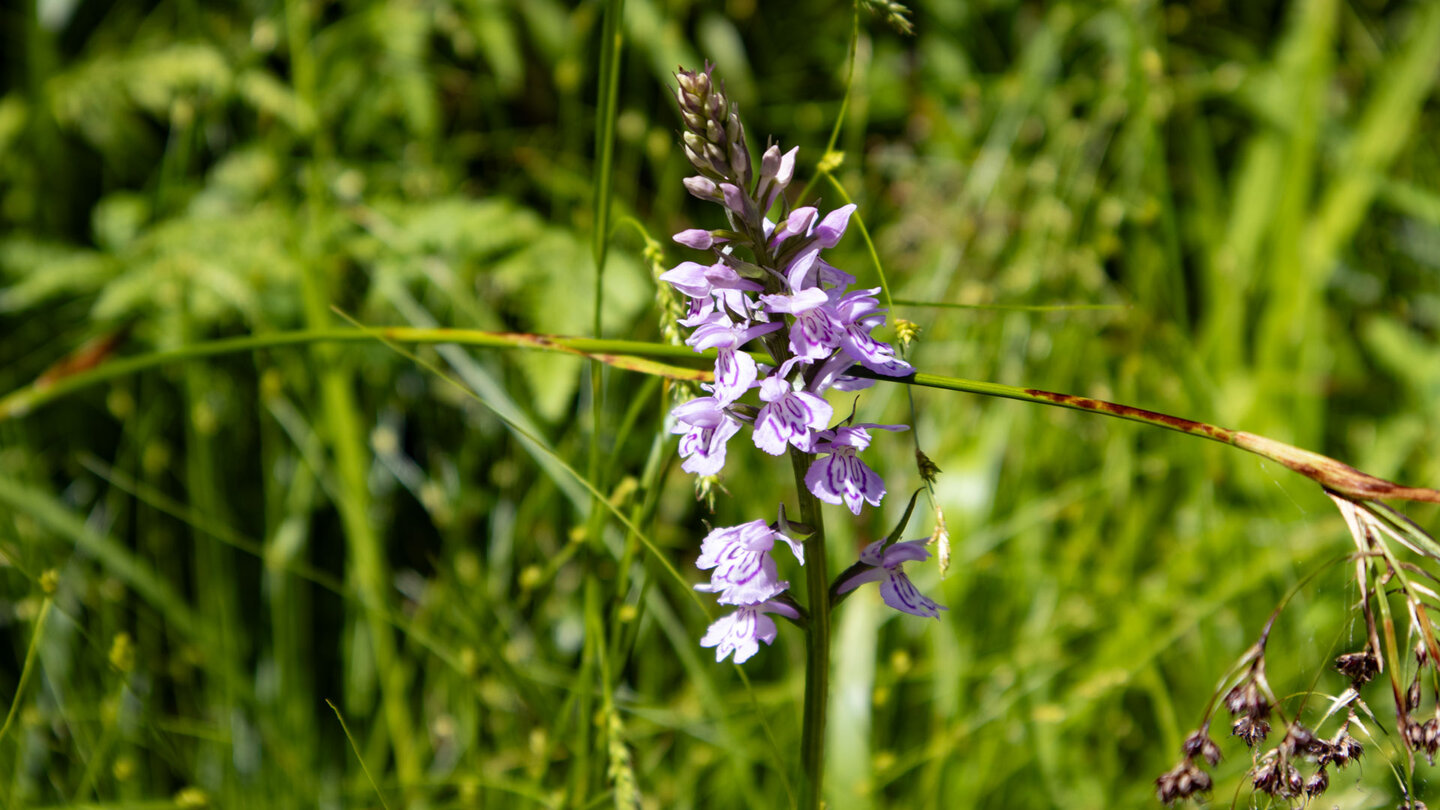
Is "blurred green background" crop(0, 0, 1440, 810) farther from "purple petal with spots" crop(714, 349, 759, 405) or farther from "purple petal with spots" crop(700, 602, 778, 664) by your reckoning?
"purple petal with spots" crop(714, 349, 759, 405)

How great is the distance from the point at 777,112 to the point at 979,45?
3.85 ft

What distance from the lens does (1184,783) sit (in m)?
1.24

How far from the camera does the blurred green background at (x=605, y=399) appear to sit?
2582mm

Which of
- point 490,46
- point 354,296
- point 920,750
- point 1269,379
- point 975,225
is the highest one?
point 490,46

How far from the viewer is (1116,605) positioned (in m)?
2.94

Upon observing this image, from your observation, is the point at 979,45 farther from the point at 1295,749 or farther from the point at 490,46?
the point at 1295,749

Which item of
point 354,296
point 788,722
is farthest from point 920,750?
point 354,296

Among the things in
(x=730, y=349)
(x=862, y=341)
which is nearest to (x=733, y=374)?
(x=730, y=349)

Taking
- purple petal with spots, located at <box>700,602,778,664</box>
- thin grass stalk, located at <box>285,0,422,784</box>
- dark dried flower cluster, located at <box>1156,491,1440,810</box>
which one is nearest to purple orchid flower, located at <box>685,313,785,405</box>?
purple petal with spots, located at <box>700,602,778,664</box>

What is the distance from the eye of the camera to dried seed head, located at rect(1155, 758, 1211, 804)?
1.24 m

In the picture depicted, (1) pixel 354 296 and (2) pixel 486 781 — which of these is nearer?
(2) pixel 486 781

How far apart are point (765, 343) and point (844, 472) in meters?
0.20

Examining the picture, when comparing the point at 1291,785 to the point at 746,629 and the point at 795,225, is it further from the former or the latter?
the point at 795,225

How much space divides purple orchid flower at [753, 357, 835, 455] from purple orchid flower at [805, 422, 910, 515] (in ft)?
0.14
